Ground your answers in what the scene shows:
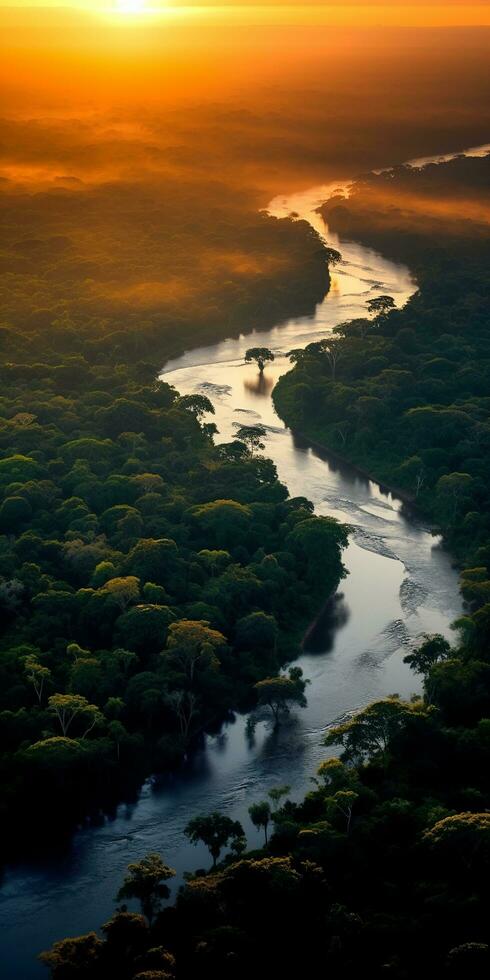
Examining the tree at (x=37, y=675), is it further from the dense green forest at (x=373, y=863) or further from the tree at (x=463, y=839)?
the tree at (x=463, y=839)

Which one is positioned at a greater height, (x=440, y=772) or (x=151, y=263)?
(x=151, y=263)

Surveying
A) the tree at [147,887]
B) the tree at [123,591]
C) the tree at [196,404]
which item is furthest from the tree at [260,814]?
the tree at [196,404]

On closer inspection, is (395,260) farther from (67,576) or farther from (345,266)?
(67,576)

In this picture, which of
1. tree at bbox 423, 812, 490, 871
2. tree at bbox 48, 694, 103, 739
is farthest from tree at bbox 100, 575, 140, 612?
tree at bbox 423, 812, 490, 871

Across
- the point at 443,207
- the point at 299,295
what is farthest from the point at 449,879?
the point at 443,207

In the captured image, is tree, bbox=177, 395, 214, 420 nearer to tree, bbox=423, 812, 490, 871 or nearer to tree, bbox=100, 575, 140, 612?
tree, bbox=100, 575, 140, 612
